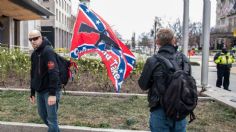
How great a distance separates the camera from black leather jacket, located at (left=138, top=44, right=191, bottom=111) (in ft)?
11.9

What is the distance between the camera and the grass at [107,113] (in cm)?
631

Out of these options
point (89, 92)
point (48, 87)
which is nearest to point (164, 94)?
point (48, 87)

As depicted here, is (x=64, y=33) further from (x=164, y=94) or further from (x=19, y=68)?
(x=164, y=94)

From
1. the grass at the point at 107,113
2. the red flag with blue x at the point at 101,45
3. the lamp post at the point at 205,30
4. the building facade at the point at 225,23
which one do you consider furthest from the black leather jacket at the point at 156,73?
the building facade at the point at 225,23

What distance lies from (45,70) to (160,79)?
1.85 metres

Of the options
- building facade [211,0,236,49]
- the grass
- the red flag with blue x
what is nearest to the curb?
the grass

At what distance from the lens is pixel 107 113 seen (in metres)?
7.16

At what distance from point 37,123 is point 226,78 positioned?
887cm

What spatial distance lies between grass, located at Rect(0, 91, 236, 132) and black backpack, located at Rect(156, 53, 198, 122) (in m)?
2.59

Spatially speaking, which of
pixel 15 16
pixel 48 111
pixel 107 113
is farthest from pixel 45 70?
pixel 15 16

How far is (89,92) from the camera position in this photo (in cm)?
930

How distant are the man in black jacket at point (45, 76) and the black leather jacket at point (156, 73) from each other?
1411 mm

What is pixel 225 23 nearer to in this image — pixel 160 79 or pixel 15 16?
pixel 15 16

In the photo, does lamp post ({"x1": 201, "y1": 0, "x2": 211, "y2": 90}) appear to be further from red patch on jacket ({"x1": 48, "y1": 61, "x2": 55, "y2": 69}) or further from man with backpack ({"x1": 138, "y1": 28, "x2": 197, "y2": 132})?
man with backpack ({"x1": 138, "y1": 28, "x2": 197, "y2": 132})
